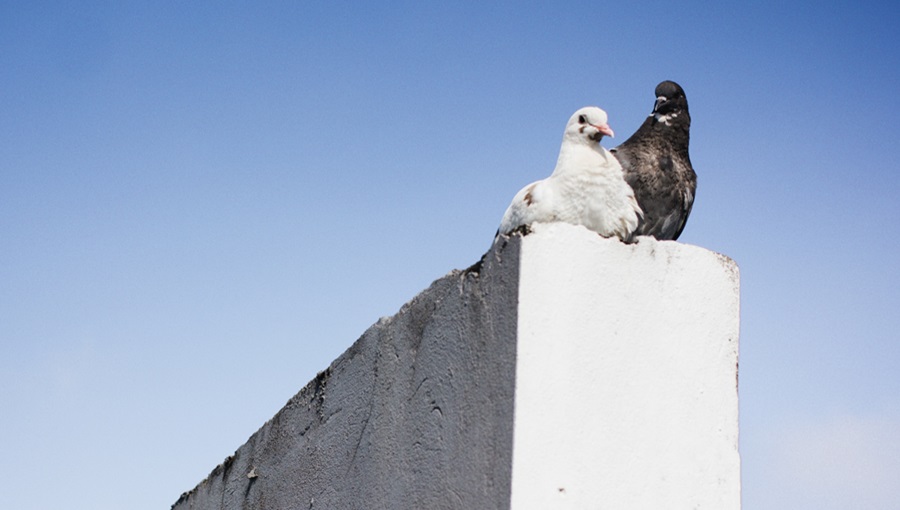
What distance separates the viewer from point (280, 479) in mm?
3666

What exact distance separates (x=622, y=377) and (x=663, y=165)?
93.4 inches

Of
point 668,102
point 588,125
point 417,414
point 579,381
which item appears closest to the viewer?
point 579,381

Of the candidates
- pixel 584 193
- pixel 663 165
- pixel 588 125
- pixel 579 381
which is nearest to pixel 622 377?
pixel 579 381

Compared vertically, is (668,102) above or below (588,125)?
above

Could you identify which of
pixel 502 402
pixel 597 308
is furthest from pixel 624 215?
pixel 502 402

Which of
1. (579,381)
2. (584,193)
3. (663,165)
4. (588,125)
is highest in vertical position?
(663,165)

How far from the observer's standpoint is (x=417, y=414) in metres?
2.57

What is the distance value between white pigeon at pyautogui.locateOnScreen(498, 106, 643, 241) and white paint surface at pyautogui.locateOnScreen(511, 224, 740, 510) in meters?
0.27

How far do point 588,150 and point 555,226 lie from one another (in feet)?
2.16

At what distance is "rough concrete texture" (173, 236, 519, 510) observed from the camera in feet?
7.06

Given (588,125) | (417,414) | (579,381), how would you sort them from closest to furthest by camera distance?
(579,381), (417,414), (588,125)

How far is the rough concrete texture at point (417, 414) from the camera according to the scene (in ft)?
7.06

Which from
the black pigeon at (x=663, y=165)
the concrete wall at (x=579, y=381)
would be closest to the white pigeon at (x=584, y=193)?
the concrete wall at (x=579, y=381)

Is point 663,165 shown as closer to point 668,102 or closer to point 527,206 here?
point 668,102
